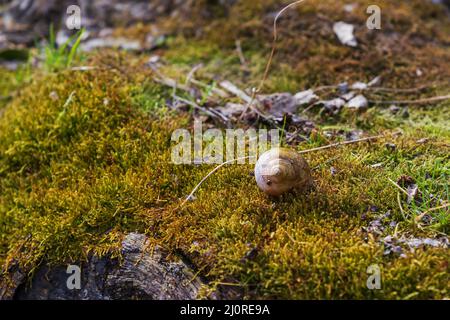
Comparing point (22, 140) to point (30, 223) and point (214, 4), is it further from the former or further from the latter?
point (214, 4)

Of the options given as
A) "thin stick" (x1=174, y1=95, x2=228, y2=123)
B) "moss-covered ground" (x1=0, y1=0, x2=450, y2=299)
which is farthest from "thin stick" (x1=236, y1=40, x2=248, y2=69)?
"thin stick" (x1=174, y1=95, x2=228, y2=123)

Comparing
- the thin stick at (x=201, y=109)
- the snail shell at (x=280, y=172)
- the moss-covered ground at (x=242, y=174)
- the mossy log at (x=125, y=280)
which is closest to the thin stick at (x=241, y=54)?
the moss-covered ground at (x=242, y=174)

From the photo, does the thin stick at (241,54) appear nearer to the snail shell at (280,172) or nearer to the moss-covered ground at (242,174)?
the moss-covered ground at (242,174)

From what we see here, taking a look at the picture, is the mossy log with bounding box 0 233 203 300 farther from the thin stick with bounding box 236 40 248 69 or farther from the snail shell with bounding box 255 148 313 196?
the thin stick with bounding box 236 40 248 69

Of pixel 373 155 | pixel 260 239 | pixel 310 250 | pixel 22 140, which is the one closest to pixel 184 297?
pixel 260 239

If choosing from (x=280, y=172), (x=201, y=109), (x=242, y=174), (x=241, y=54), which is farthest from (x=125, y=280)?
(x=241, y=54)

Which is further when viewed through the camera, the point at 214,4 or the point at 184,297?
the point at 214,4

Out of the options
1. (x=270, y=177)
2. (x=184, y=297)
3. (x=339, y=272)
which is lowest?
(x=184, y=297)
